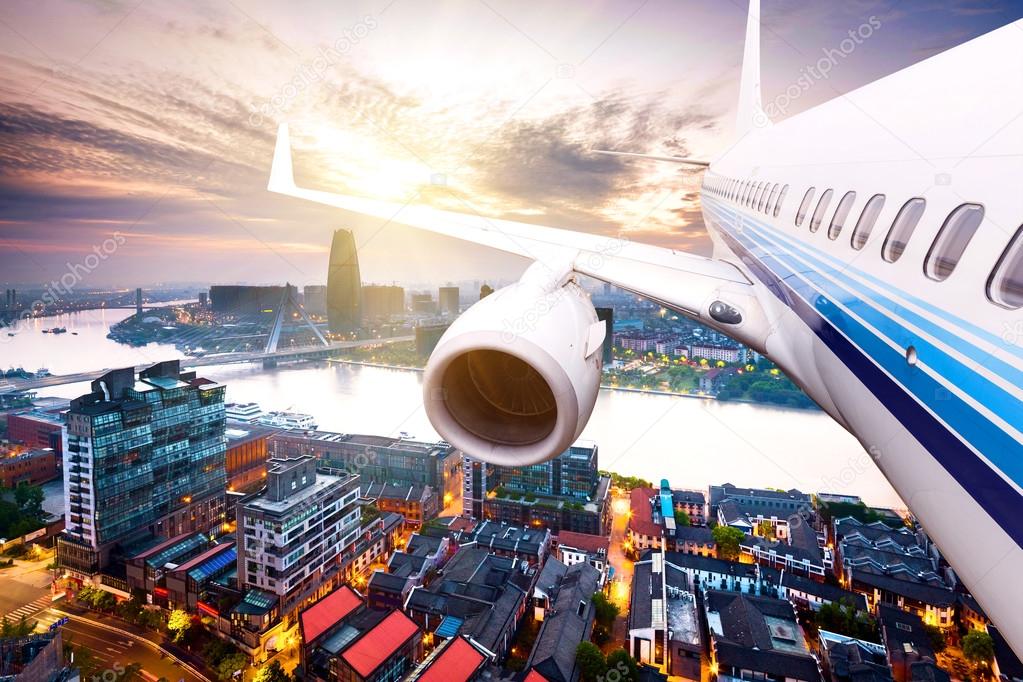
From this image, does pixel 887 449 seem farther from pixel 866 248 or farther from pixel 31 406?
pixel 31 406

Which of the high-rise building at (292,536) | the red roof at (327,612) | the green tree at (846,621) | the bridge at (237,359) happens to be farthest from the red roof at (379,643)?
the bridge at (237,359)

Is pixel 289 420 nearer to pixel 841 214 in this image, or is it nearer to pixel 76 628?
pixel 76 628

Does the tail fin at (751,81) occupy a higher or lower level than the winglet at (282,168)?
higher

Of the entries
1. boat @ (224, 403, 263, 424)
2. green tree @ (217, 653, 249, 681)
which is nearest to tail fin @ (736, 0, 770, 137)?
green tree @ (217, 653, 249, 681)

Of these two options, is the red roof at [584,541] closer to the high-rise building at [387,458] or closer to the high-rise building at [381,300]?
the high-rise building at [387,458]

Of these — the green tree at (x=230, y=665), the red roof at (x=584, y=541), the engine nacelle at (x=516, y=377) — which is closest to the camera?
the engine nacelle at (x=516, y=377)
